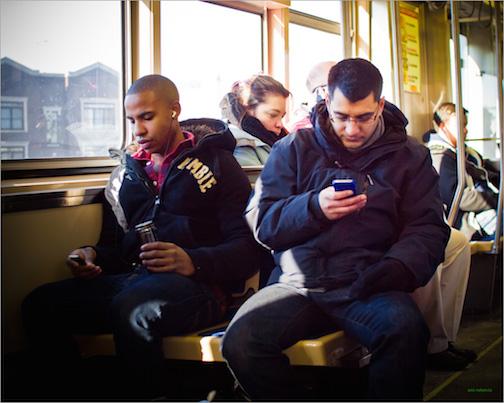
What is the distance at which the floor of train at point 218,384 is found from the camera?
9.30ft

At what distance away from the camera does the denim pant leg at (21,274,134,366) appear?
2838 millimetres

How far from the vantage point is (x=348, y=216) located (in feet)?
8.82

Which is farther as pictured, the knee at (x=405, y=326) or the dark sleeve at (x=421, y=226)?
the dark sleeve at (x=421, y=226)

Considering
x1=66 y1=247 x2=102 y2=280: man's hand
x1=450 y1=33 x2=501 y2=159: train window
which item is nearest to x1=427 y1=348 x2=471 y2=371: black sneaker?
x1=66 y1=247 x2=102 y2=280: man's hand

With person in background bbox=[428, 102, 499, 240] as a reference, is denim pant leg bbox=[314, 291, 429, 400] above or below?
below

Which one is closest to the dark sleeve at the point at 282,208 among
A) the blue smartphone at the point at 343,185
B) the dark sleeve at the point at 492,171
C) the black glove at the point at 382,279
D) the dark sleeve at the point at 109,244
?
the blue smartphone at the point at 343,185

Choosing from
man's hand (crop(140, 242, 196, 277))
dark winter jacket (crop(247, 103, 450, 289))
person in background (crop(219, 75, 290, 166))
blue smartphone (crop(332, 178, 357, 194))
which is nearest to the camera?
blue smartphone (crop(332, 178, 357, 194))

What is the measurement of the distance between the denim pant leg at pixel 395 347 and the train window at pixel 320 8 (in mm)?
2981

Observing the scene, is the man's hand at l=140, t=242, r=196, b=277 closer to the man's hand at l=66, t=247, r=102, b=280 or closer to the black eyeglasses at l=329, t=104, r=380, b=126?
the man's hand at l=66, t=247, r=102, b=280

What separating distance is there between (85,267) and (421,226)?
124cm

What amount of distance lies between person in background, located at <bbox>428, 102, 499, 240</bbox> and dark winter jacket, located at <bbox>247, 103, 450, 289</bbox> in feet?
7.79

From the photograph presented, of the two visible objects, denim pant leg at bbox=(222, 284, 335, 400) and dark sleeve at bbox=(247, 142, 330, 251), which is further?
dark sleeve at bbox=(247, 142, 330, 251)

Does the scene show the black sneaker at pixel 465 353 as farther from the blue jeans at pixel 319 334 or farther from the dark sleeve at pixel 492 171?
the dark sleeve at pixel 492 171

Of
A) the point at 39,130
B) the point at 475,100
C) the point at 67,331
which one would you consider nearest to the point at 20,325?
the point at 67,331
